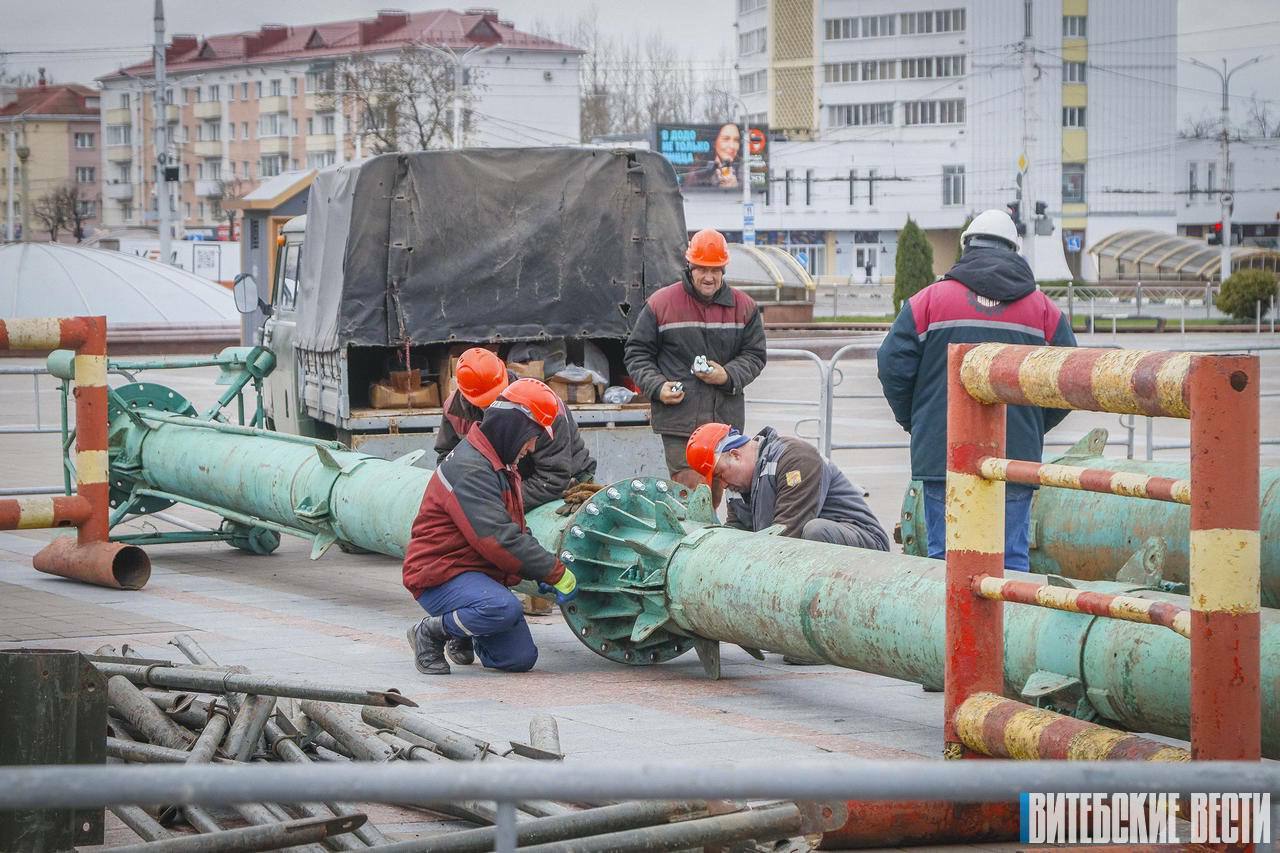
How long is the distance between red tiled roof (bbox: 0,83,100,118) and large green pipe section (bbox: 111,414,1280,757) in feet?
410

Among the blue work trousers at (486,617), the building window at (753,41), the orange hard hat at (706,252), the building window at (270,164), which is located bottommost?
the blue work trousers at (486,617)

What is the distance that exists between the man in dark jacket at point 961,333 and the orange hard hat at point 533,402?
1348 mm

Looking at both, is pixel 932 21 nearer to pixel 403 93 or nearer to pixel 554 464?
pixel 403 93

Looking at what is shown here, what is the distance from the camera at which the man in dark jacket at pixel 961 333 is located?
22.6 ft

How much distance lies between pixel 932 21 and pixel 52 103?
65.9 metres

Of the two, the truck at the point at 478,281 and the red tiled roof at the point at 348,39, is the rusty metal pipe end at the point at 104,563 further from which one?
the red tiled roof at the point at 348,39

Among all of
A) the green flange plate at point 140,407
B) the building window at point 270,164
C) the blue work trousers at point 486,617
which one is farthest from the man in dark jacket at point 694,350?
the building window at point 270,164

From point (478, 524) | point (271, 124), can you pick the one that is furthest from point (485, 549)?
point (271, 124)

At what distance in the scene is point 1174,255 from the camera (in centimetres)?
7500

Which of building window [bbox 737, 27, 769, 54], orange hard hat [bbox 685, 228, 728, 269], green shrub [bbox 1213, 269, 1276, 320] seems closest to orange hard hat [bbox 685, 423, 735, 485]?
orange hard hat [bbox 685, 228, 728, 269]

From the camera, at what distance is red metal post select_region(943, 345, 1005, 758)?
5020mm

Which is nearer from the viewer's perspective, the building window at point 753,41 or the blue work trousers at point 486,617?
Result: the blue work trousers at point 486,617

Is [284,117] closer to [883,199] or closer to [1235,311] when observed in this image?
[883,199]

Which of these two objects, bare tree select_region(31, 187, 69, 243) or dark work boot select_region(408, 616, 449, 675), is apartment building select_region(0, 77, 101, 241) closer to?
bare tree select_region(31, 187, 69, 243)
